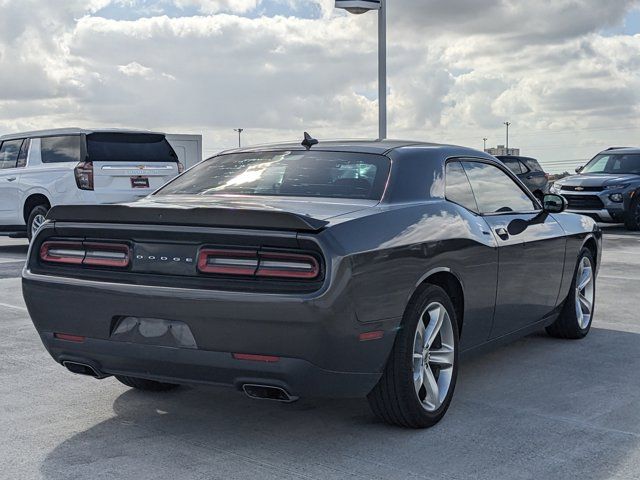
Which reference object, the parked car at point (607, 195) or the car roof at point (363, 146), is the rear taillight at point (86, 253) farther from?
the parked car at point (607, 195)

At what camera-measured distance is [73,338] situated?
446cm

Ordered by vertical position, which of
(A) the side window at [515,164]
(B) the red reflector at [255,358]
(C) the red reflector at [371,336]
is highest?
(A) the side window at [515,164]

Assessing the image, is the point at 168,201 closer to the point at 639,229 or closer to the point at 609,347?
the point at 609,347

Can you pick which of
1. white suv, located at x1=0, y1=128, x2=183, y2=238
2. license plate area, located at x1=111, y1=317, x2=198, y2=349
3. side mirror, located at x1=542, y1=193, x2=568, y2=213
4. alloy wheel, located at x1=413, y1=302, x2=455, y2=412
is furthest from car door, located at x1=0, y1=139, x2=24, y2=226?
alloy wheel, located at x1=413, y1=302, x2=455, y2=412

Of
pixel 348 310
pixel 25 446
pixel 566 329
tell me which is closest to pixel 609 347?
pixel 566 329

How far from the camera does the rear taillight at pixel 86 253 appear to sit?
4355 mm

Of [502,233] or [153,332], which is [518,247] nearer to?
[502,233]

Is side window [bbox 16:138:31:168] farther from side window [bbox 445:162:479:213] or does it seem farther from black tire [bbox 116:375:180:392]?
side window [bbox 445:162:479:213]

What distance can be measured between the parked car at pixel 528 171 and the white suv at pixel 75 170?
12.9 m

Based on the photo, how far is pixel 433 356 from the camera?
476 centimetres

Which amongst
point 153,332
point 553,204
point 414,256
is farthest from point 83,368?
point 553,204

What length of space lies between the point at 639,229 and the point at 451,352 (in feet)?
47.3

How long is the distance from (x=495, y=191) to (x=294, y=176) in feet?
4.73

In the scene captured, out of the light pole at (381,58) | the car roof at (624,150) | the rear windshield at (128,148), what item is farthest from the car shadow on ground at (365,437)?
the car roof at (624,150)
